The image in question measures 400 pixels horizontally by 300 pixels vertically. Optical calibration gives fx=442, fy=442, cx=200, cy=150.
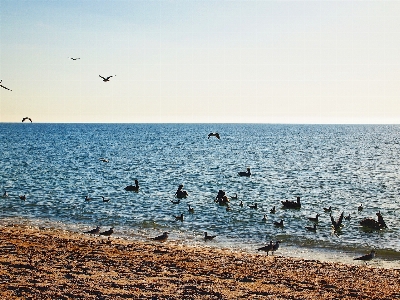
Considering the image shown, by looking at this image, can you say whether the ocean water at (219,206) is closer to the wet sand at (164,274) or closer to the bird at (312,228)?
the bird at (312,228)

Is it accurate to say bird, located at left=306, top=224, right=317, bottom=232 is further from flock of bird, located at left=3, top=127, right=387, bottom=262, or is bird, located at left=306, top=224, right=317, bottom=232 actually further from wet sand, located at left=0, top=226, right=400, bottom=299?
wet sand, located at left=0, top=226, right=400, bottom=299

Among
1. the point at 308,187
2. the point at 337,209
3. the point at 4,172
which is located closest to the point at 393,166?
the point at 308,187

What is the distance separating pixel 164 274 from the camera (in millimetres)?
14391

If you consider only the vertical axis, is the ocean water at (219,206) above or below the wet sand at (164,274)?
below

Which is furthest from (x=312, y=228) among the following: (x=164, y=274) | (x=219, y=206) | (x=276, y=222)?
(x=164, y=274)

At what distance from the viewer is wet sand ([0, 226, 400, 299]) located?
12.3 metres

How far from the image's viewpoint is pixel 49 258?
15570mm

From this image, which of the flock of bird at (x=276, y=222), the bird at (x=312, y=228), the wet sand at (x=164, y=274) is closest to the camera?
the wet sand at (x=164, y=274)

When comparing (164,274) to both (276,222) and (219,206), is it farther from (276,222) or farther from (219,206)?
(219,206)

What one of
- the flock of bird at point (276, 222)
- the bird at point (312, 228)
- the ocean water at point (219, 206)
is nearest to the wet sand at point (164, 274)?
the flock of bird at point (276, 222)

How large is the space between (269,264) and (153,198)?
21.1 meters

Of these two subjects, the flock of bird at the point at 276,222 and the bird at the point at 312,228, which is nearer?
the flock of bird at the point at 276,222

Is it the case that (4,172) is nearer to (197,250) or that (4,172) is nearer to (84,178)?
(84,178)

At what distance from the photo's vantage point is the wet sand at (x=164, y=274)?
12.3m
